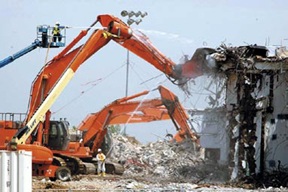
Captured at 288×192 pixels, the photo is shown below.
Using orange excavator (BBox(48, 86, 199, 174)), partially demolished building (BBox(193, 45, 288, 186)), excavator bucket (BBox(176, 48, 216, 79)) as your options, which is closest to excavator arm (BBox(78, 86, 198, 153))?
orange excavator (BBox(48, 86, 199, 174))

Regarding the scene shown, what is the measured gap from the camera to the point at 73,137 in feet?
130

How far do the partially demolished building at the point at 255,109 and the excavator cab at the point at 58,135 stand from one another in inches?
311

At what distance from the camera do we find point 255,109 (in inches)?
1233

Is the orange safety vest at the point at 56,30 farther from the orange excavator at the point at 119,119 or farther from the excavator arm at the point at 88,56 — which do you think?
the orange excavator at the point at 119,119

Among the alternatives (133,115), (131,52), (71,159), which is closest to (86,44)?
(131,52)

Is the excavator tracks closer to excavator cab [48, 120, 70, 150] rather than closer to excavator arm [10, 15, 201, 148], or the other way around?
excavator cab [48, 120, 70, 150]

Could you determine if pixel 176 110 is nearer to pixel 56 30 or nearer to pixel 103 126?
pixel 103 126

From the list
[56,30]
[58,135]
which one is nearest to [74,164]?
[58,135]

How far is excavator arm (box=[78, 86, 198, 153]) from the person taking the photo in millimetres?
38656

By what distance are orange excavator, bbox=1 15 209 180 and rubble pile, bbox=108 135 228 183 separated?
4.55m

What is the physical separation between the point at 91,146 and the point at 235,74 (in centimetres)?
1109

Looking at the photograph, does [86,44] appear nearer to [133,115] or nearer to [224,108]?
[224,108]

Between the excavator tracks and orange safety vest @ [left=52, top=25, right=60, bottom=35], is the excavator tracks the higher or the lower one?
the lower one

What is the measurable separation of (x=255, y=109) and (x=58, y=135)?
9.66 meters
